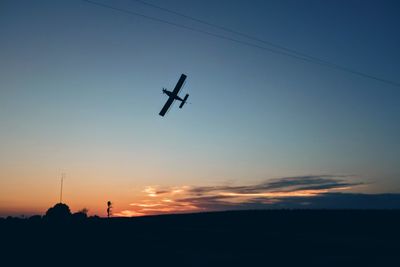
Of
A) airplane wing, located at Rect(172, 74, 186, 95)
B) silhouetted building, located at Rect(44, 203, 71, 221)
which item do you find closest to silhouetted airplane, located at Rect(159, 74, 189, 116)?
airplane wing, located at Rect(172, 74, 186, 95)

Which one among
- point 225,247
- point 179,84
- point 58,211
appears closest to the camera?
point 225,247

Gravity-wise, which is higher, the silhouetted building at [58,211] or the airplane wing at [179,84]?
the airplane wing at [179,84]

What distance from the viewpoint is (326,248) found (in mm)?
24094

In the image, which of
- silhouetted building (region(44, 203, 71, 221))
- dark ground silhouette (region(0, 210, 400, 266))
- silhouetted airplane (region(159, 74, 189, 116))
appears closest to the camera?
dark ground silhouette (region(0, 210, 400, 266))

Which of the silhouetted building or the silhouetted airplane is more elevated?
the silhouetted airplane

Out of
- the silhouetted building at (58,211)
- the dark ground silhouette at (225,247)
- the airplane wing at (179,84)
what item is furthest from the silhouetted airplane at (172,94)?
the silhouetted building at (58,211)

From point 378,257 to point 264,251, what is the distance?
7151mm

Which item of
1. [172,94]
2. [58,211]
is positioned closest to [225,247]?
[172,94]

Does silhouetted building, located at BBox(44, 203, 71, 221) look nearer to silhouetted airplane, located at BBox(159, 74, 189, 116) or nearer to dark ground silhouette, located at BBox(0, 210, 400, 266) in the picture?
dark ground silhouette, located at BBox(0, 210, 400, 266)

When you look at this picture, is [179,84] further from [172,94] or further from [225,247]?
[225,247]

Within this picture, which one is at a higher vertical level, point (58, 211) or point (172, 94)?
point (172, 94)

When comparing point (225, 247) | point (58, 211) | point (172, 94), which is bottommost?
point (225, 247)

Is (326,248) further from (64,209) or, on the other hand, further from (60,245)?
(64,209)

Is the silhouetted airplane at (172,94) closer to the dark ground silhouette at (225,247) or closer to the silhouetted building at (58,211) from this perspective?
the dark ground silhouette at (225,247)
